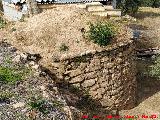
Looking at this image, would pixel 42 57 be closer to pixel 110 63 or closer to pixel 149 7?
pixel 110 63

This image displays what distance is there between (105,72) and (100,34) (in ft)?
4.59

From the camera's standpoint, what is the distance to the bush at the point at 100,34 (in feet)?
43.8

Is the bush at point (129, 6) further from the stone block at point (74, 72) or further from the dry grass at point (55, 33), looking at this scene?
the stone block at point (74, 72)

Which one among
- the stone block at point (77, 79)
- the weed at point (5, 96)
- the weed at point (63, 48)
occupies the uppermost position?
the weed at point (63, 48)

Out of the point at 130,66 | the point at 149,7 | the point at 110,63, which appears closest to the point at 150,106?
the point at 130,66

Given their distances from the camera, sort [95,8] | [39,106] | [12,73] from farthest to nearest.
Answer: [95,8] < [12,73] < [39,106]

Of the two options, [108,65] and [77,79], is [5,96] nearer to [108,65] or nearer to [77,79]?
[77,79]

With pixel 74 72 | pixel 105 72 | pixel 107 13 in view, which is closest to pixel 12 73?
pixel 74 72

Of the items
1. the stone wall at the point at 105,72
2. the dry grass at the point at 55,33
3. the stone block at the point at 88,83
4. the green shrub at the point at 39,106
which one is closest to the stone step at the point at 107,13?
the dry grass at the point at 55,33

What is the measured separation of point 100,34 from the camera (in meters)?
13.4

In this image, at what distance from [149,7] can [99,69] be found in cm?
2210

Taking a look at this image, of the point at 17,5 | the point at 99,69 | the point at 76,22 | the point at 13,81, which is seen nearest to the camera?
the point at 13,81

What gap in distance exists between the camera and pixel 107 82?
13516 millimetres

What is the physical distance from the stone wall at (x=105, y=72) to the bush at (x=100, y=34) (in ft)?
1.32
